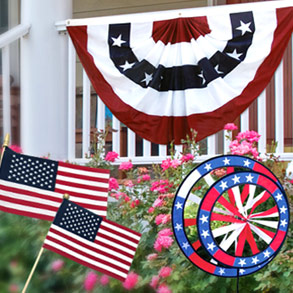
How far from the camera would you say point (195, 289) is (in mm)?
2963

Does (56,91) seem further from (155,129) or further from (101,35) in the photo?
(155,129)

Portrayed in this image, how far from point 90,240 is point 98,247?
2.0 inches

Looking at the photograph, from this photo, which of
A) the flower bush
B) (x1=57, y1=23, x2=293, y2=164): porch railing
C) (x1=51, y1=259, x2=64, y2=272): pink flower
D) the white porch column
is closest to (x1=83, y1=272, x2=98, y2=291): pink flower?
the flower bush

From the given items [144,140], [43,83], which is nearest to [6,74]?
[43,83]

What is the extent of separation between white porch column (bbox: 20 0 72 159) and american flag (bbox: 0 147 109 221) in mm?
1878

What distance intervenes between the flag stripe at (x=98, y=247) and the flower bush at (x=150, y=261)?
31 cm

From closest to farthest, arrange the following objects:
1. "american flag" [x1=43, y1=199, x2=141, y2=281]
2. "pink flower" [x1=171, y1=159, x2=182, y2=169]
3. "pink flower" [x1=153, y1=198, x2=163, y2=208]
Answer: "american flag" [x1=43, y1=199, x2=141, y2=281] < "pink flower" [x1=153, y1=198, x2=163, y2=208] < "pink flower" [x1=171, y1=159, x2=182, y2=169]

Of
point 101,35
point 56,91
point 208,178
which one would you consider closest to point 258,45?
point 101,35

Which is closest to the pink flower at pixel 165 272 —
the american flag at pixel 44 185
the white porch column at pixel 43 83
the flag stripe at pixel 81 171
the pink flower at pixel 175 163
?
the american flag at pixel 44 185

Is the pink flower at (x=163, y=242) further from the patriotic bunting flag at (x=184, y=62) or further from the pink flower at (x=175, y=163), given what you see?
the patriotic bunting flag at (x=184, y=62)

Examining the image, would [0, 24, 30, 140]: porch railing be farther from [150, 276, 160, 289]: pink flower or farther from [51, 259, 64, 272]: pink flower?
[150, 276, 160, 289]: pink flower

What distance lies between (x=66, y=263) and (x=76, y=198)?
605 millimetres

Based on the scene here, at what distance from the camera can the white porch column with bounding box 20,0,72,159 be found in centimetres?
460

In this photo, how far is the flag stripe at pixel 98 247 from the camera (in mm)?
2666
